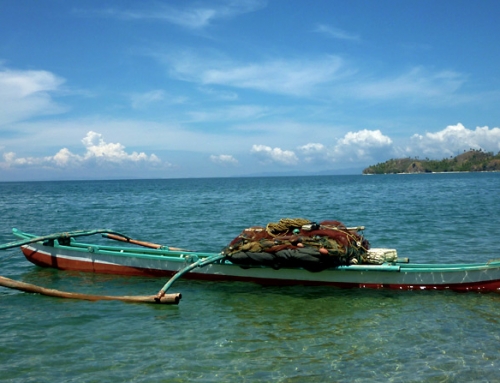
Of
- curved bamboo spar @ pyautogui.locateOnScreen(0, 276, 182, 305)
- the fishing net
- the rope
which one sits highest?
the rope

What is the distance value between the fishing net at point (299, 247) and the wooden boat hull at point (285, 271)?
0.47m

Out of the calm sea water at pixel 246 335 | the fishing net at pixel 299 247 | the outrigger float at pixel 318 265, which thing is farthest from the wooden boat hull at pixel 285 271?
the fishing net at pixel 299 247

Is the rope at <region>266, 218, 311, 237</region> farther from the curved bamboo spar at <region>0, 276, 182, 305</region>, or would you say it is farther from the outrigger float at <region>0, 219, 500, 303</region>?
the curved bamboo spar at <region>0, 276, 182, 305</region>

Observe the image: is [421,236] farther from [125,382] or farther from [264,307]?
[125,382]

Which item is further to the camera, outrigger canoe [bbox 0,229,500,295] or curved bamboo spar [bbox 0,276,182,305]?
outrigger canoe [bbox 0,229,500,295]

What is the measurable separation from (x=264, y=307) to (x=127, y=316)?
2814 millimetres

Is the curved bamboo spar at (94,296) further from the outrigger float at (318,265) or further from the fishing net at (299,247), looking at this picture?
the fishing net at (299,247)

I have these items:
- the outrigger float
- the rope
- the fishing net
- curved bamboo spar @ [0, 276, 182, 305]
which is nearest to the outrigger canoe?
the outrigger float

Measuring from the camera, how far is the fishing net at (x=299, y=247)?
1028 cm

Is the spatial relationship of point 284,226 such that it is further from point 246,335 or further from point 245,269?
point 246,335

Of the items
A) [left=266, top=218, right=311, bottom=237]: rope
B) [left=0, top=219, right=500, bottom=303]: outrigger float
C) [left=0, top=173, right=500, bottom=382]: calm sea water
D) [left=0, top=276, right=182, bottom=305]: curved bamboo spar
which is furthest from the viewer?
[left=266, top=218, right=311, bottom=237]: rope

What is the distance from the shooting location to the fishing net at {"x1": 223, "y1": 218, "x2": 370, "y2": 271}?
10.3m

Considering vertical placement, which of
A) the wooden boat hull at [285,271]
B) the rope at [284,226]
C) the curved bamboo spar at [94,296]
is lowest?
the curved bamboo spar at [94,296]

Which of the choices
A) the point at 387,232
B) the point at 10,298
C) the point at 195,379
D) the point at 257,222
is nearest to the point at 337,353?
the point at 195,379
